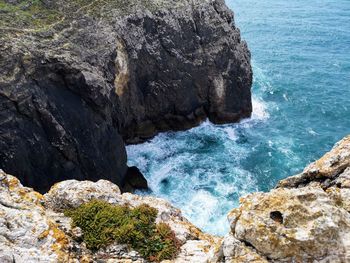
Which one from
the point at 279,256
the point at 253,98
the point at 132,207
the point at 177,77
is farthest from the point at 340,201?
the point at 253,98

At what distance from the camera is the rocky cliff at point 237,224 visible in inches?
437

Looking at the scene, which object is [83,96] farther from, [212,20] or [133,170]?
[212,20]

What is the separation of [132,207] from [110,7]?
35.6m

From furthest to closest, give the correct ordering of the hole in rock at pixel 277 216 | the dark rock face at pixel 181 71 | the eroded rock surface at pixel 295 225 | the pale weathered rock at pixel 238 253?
the dark rock face at pixel 181 71 → the hole in rock at pixel 277 216 → the pale weathered rock at pixel 238 253 → the eroded rock surface at pixel 295 225

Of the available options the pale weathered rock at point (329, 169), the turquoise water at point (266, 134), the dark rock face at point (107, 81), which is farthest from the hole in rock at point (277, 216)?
the turquoise water at point (266, 134)

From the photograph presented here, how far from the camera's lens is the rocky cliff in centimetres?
1109

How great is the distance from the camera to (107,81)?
4238 centimetres

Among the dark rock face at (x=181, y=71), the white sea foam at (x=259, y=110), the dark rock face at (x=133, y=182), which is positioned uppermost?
the dark rock face at (x=181, y=71)

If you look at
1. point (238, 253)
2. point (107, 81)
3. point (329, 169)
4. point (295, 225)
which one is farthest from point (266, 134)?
point (238, 253)

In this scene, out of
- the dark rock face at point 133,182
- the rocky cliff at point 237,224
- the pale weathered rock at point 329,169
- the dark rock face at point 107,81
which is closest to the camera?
the rocky cliff at point 237,224

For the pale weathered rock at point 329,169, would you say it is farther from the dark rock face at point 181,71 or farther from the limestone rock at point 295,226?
the dark rock face at point 181,71

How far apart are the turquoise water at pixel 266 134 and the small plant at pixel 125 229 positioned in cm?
2367

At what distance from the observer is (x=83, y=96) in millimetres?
39219

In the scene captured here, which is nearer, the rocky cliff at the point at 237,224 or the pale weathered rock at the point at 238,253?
the rocky cliff at the point at 237,224
